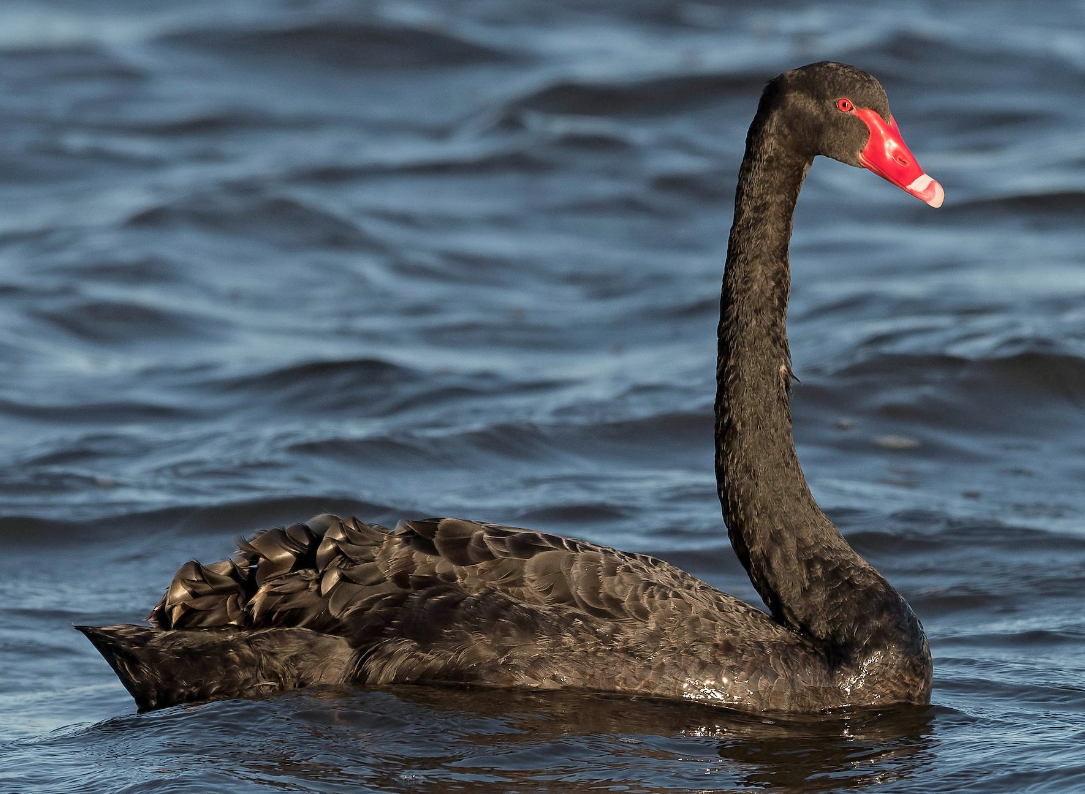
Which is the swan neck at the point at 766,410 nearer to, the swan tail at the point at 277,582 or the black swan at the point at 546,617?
the black swan at the point at 546,617

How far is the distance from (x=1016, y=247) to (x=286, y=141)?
27.6 feet

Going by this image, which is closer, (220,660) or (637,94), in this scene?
(220,660)

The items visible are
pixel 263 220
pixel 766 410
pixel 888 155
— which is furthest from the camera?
pixel 263 220

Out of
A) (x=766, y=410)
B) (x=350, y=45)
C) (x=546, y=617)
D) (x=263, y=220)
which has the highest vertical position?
(x=350, y=45)

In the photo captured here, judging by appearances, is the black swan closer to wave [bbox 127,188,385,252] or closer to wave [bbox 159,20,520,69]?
wave [bbox 127,188,385,252]

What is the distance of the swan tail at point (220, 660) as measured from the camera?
20.5ft

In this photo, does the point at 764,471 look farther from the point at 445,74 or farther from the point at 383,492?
the point at 445,74

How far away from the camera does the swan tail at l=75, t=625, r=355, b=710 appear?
20.5 feet

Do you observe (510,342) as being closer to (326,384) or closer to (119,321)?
(326,384)

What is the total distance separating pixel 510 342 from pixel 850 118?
710 cm

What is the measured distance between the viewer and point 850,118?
21.9 ft

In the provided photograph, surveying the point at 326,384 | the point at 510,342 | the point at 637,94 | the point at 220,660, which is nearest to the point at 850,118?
the point at 220,660

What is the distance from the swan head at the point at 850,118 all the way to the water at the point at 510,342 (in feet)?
7.09

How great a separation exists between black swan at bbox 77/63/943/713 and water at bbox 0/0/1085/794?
13cm
